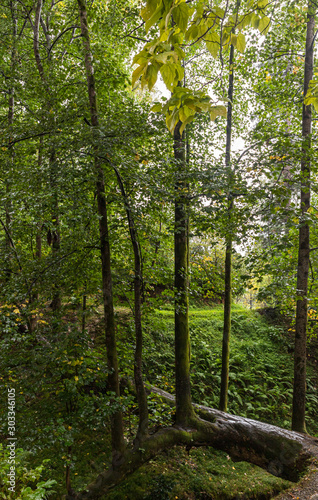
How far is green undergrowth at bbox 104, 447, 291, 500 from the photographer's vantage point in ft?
14.3

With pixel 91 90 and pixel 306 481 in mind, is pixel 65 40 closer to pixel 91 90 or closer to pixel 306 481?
pixel 91 90

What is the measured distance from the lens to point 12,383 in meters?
3.23

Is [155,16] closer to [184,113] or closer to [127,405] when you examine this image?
[184,113]

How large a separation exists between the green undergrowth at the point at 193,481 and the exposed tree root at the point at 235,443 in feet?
1.27

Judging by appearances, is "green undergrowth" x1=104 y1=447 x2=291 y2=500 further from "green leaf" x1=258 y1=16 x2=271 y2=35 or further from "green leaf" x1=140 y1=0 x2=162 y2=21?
"green leaf" x1=258 y1=16 x2=271 y2=35

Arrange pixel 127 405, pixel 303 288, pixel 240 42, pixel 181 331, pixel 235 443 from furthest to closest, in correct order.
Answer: pixel 303 288 < pixel 181 331 < pixel 235 443 < pixel 127 405 < pixel 240 42

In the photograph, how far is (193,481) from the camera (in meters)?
4.75

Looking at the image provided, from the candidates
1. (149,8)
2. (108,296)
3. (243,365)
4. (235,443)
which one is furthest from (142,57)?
(243,365)

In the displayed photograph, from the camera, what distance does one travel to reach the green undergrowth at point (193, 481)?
14.3 feet

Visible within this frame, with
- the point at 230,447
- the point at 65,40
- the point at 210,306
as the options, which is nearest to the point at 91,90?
the point at 65,40

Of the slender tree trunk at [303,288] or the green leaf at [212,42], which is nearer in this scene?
the green leaf at [212,42]

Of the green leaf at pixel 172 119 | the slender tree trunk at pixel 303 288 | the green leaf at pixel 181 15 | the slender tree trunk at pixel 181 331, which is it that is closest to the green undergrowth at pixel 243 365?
the slender tree trunk at pixel 181 331

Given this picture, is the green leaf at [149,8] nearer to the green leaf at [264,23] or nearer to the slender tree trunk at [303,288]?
the green leaf at [264,23]

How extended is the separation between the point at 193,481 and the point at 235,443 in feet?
3.30
